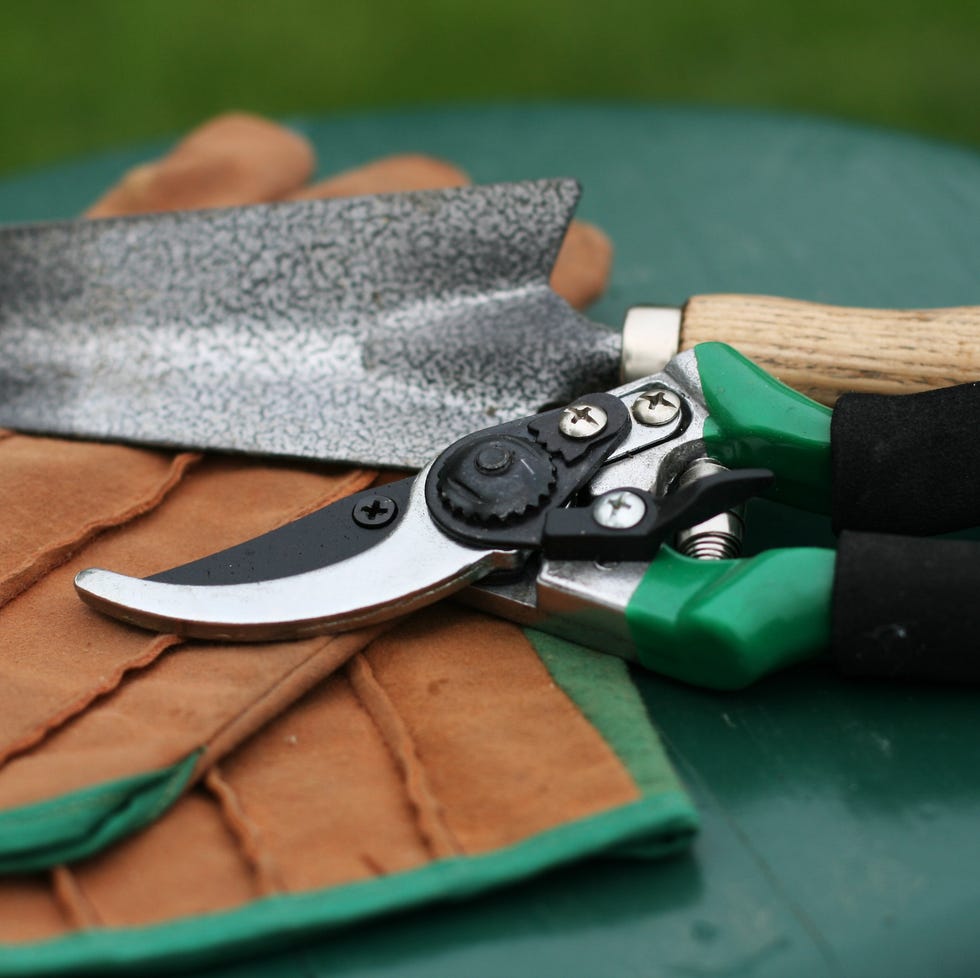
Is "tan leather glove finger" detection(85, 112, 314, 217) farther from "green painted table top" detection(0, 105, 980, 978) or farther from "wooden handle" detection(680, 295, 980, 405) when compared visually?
"green painted table top" detection(0, 105, 980, 978)

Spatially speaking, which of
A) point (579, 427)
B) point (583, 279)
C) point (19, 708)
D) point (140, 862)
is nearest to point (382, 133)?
point (583, 279)

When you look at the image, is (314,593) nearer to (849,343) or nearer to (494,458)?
(494,458)

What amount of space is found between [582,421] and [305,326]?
0.35 m

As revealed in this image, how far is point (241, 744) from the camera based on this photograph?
83cm

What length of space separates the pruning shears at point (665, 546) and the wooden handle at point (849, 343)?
0.07 m

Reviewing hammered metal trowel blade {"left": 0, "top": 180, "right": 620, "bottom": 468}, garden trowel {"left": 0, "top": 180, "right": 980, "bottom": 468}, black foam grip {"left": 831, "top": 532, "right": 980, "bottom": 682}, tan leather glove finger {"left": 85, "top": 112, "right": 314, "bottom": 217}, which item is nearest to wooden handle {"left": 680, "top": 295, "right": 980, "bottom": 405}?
garden trowel {"left": 0, "top": 180, "right": 980, "bottom": 468}

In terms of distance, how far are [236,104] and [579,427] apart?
1972 mm

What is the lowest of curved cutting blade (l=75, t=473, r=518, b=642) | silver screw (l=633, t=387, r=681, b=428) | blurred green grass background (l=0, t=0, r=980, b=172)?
blurred green grass background (l=0, t=0, r=980, b=172)

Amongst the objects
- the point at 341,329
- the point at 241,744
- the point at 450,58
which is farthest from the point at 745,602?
the point at 450,58

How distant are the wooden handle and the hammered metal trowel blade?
111mm

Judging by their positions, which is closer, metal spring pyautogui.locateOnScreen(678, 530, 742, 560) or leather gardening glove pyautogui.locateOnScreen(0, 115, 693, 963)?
leather gardening glove pyautogui.locateOnScreen(0, 115, 693, 963)

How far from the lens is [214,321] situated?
46.1 inches

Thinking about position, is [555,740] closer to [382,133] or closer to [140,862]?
[140,862]

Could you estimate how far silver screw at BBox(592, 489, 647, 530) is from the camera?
0.85 meters
